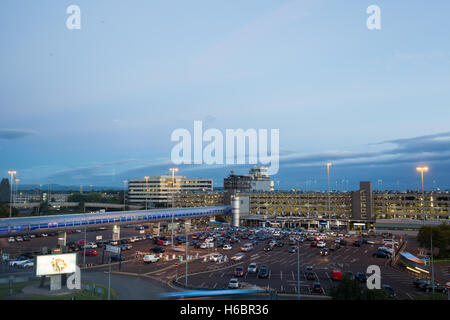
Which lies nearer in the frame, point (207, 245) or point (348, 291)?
point (348, 291)

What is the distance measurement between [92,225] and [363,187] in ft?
202

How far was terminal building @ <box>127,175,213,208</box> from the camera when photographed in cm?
13450

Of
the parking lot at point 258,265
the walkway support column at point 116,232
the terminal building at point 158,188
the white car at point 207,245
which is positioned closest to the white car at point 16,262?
the parking lot at point 258,265

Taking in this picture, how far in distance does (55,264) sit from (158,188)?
11386 cm

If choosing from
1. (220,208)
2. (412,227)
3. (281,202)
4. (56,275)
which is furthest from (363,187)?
(56,275)

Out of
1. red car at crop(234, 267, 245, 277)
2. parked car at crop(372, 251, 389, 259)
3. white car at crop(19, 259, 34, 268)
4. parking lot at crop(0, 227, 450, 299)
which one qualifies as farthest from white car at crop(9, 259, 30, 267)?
parked car at crop(372, 251, 389, 259)

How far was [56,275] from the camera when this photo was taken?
22938mm

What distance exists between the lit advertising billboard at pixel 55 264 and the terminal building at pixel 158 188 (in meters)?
106

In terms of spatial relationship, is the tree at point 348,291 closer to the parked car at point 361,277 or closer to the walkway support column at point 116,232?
the parked car at point 361,277

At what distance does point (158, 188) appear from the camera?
5335 inches

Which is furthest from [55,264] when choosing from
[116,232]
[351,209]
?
[351,209]

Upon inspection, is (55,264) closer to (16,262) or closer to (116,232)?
(16,262)

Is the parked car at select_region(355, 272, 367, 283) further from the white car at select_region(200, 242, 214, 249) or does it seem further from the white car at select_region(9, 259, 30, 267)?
the white car at select_region(9, 259, 30, 267)
